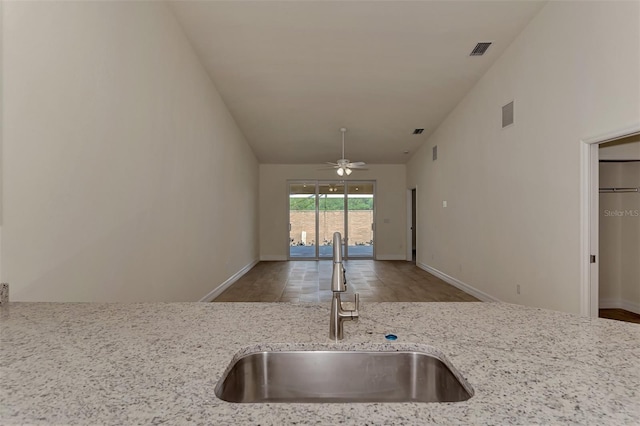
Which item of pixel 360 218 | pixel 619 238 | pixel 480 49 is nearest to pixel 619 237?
pixel 619 238

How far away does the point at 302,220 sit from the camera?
398 inches

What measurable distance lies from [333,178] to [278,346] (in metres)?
9.17

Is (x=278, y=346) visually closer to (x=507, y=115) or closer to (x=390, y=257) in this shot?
(x=507, y=115)

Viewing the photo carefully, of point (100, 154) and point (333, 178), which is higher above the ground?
point (333, 178)

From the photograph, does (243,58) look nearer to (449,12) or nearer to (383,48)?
(383,48)

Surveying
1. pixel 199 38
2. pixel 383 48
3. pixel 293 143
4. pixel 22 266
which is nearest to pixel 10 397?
pixel 22 266

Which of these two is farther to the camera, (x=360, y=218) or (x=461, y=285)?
(x=360, y=218)

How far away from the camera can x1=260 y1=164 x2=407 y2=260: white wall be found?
9984mm

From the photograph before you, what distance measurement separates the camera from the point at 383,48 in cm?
431

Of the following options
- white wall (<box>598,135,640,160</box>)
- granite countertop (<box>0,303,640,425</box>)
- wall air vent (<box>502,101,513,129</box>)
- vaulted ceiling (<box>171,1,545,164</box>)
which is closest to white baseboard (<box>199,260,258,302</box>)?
vaulted ceiling (<box>171,1,545,164</box>)

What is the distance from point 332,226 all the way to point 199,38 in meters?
6.69

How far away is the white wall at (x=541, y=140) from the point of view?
2777 mm

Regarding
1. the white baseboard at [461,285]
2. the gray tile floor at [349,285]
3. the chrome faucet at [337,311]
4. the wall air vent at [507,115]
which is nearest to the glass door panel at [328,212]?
the gray tile floor at [349,285]

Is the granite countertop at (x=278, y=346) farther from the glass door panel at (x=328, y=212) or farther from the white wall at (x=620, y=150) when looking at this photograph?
the glass door panel at (x=328, y=212)
